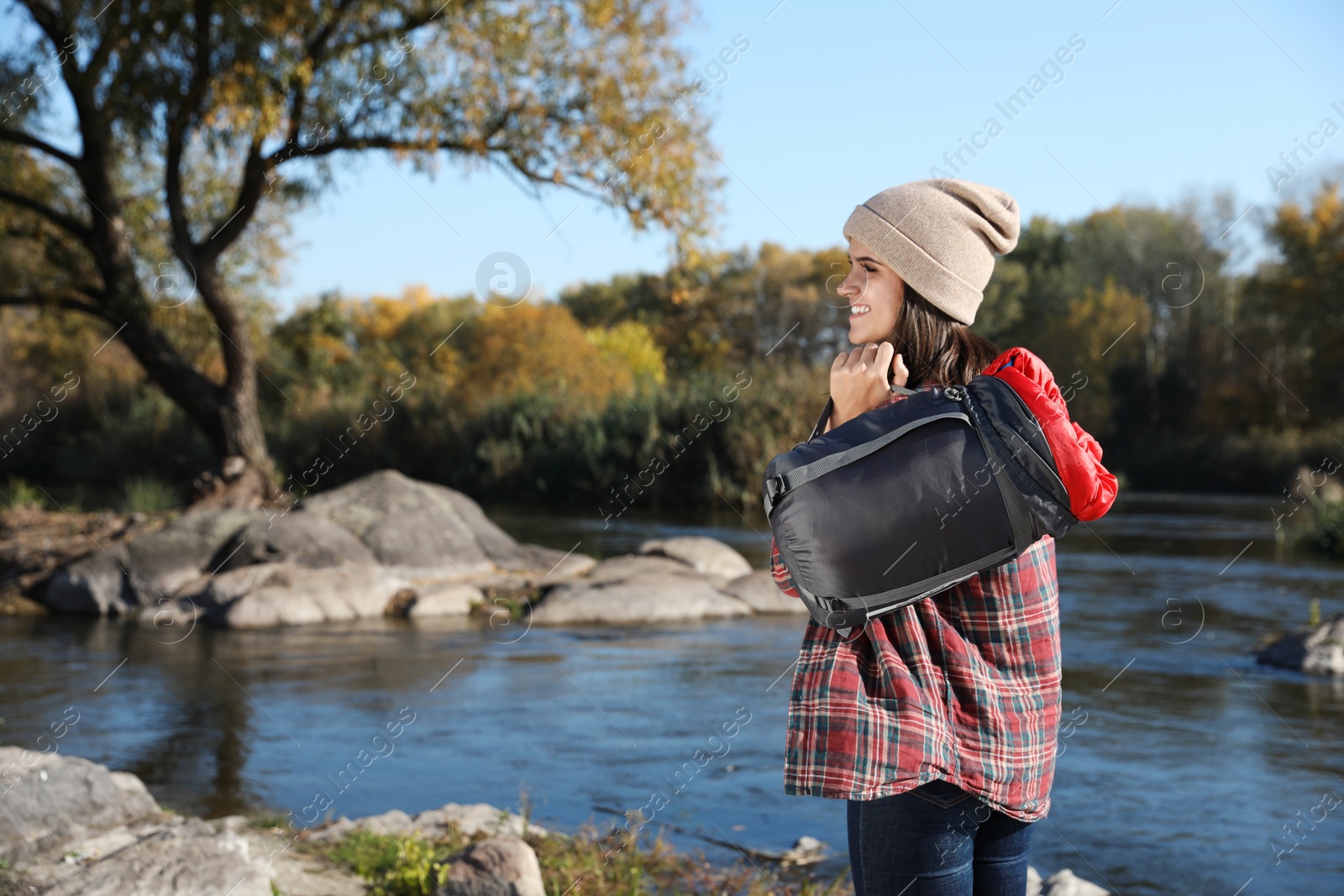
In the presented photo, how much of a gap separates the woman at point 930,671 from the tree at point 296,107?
12.7 meters

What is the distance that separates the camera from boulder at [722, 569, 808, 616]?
11828 mm

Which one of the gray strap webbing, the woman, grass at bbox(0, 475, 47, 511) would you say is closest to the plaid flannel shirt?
the woman

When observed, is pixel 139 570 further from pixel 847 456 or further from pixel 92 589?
pixel 847 456

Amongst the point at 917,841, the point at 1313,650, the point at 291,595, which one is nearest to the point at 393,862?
the point at 917,841

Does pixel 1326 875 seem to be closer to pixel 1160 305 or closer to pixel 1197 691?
pixel 1197 691

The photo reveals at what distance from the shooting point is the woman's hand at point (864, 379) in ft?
5.86

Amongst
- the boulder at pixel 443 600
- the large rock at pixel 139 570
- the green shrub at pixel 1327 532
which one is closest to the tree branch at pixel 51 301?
the large rock at pixel 139 570

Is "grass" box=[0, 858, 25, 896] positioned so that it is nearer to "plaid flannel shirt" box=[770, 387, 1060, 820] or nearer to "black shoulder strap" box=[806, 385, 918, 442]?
"plaid flannel shirt" box=[770, 387, 1060, 820]

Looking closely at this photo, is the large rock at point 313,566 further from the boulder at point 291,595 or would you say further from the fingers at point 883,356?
the fingers at point 883,356

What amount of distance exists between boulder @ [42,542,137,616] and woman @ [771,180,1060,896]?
11326mm

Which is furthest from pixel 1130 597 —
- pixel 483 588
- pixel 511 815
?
pixel 511 815

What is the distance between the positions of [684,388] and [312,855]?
2356cm

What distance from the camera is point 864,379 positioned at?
1784mm

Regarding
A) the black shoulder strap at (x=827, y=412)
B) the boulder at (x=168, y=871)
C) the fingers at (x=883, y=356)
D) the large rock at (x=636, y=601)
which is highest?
the fingers at (x=883, y=356)
